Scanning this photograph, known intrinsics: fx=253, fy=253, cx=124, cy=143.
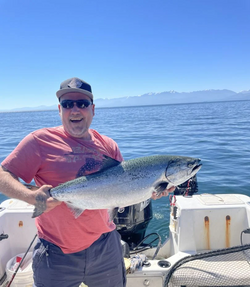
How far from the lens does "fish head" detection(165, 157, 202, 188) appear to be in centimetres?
294

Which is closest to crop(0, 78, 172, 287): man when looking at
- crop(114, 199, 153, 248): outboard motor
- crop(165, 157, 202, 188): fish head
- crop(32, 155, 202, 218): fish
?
crop(32, 155, 202, 218): fish

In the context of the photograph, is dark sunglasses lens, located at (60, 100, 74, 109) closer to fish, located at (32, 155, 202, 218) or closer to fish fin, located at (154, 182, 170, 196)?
fish, located at (32, 155, 202, 218)

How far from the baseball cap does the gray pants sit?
177 cm

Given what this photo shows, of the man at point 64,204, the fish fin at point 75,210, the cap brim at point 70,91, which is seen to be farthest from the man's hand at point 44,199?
the cap brim at point 70,91

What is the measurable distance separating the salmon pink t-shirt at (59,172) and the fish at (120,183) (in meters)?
0.17

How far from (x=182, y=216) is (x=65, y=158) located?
2.69m

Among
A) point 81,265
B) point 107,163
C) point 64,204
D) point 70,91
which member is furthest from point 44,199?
point 70,91

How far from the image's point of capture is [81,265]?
2.91 metres

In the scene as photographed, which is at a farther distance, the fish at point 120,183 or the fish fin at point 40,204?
the fish at point 120,183

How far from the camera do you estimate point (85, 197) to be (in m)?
2.75

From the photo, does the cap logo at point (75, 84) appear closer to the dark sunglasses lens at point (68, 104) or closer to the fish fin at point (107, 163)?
the dark sunglasses lens at point (68, 104)

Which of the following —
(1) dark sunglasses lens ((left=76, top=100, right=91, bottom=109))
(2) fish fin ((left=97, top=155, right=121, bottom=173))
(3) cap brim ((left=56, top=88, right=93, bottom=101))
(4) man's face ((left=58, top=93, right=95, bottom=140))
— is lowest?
(2) fish fin ((left=97, top=155, right=121, bottom=173))

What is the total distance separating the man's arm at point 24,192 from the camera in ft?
8.30

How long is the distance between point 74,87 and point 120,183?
129cm
